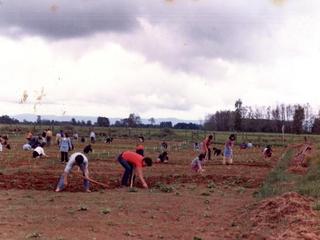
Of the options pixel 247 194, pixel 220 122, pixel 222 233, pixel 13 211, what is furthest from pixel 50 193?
pixel 220 122

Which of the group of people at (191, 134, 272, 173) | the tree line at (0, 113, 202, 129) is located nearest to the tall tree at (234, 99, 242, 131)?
the tree line at (0, 113, 202, 129)

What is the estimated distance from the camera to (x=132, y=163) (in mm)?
17938

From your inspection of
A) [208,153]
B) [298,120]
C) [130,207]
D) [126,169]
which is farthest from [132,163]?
[298,120]

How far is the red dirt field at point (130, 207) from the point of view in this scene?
437 inches

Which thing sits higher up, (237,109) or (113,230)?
(237,109)

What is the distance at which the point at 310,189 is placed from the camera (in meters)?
15.5

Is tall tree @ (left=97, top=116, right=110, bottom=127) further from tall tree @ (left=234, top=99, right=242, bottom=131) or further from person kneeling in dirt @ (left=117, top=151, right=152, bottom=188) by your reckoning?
person kneeling in dirt @ (left=117, top=151, right=152, bottom=188)

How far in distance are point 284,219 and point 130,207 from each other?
4.28 metres

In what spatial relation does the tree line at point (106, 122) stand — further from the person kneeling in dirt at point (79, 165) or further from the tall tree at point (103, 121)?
the person kneeling in dirt at point (79, 165)

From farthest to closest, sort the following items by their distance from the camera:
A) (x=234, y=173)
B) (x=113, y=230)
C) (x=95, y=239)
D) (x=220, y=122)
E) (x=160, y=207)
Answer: (x=220, y=122) → (x=234, y=173) → (x=160, y=207) → (x=113, y=230) → (x=95, y=239)

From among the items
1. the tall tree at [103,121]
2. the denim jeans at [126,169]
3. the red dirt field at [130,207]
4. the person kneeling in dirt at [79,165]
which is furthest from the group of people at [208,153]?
the tall tree at [103,121]

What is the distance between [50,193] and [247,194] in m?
6.07

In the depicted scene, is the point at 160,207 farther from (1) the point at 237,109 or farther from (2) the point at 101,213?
(1) the point at 237,109

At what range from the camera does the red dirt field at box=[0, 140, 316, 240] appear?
11.1 m
